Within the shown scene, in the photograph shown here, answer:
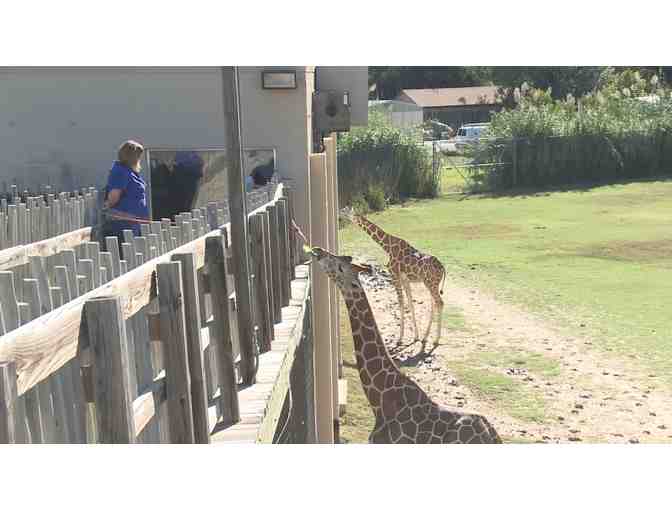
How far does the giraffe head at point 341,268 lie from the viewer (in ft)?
14.0

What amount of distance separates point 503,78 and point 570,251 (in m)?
34.0

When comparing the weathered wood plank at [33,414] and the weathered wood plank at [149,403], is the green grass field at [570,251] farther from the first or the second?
the weathered wood plank at [33,414]

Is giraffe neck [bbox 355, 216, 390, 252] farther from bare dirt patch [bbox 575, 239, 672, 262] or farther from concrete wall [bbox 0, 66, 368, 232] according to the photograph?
bare dirt patch [bbox 575, 239, 672, 262]

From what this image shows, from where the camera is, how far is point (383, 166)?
2367 centimetres

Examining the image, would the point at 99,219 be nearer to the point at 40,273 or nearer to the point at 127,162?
the point at 127,162

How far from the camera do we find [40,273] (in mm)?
2467

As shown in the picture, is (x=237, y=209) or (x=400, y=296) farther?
(x=400, y=296)

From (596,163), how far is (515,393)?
19602mm

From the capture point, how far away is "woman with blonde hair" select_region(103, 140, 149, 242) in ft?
20.0

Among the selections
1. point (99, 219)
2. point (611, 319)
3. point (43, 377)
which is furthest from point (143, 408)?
point (611, 319)

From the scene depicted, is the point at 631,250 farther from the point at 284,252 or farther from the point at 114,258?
the point at 114,258

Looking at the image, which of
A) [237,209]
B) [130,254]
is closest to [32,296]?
[130,254]

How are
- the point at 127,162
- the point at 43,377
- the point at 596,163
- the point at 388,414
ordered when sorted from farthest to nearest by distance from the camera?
the point at 596,163 → the point at 127,162 → the point at 388,414 → the point at 43,377

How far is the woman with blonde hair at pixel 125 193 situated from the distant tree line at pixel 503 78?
2853cm
